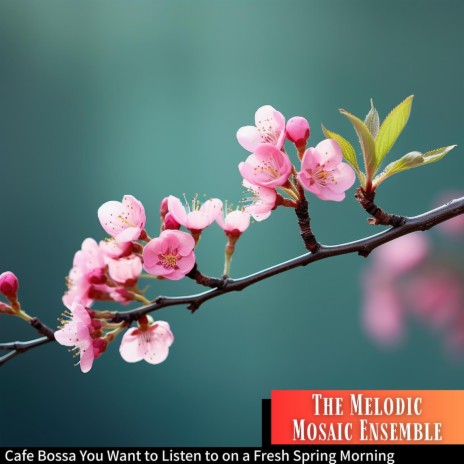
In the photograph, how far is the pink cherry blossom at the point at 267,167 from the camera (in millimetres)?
403

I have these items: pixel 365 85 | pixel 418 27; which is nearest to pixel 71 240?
pixel 365 85

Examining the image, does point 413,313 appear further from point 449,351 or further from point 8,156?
point 8,156

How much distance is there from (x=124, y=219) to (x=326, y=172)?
0.17 meters

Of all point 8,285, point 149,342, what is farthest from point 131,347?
point 8,285

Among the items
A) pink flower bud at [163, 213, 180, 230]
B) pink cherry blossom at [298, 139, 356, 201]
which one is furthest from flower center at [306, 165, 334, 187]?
pink flower bud at [163, 213, 180, 230]

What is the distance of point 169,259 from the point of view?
448 mm

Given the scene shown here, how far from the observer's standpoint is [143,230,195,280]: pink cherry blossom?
44cm

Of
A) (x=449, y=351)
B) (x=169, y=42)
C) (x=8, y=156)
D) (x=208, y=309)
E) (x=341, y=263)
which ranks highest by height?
(x=169, y=42)

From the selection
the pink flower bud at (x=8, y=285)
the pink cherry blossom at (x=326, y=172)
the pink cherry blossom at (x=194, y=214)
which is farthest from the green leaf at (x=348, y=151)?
the pink flower bud at (x=8, y=285)

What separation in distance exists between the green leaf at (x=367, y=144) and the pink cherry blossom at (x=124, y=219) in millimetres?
174

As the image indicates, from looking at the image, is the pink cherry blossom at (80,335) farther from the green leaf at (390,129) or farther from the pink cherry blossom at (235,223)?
the green leaf at (390,129)

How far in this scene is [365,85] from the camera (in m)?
2.78

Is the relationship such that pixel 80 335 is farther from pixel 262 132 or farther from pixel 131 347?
pixel 262 132

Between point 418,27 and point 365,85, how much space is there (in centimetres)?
34
